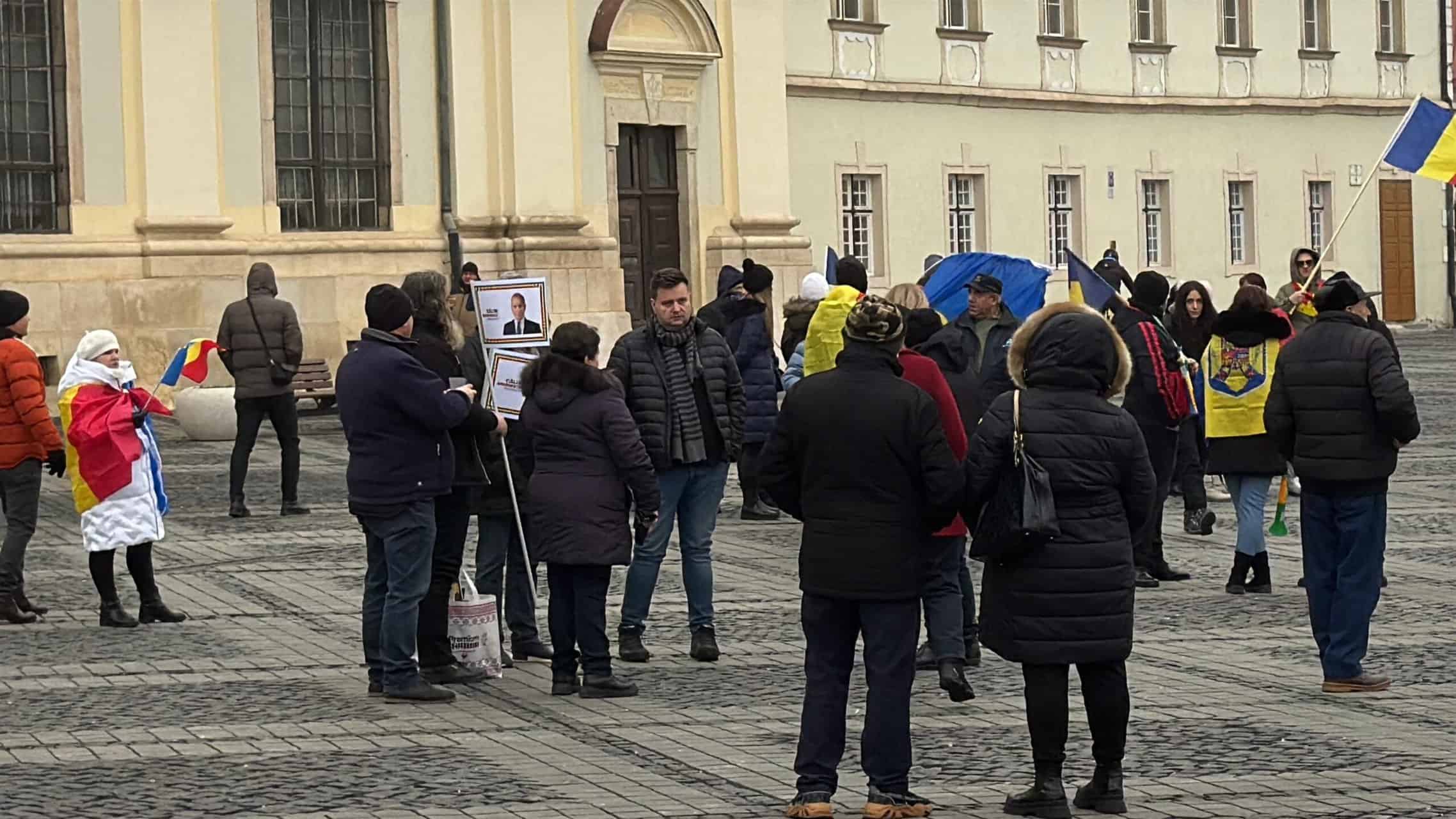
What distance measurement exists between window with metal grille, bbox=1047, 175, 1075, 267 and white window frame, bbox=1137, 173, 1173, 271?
1879 mm

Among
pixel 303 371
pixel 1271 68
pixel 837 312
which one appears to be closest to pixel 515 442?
pixel 837 312

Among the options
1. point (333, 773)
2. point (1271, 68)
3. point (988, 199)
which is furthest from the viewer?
point (1271, 68)

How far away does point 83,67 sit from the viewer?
27.7 meters

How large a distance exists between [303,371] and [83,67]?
401 cm

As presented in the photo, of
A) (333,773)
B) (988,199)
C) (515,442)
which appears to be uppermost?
(988,199)

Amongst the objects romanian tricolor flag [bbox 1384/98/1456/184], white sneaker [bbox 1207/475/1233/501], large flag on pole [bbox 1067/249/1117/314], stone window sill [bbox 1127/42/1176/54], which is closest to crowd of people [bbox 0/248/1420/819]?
large flag on pole [bbox 1067/249/1117/314]

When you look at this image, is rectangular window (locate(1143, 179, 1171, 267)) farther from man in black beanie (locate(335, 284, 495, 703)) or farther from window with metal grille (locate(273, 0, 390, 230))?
man in black beanie (locate(335, 284, 495, 703))

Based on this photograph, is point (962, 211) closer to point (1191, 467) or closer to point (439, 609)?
point (1191, 467)

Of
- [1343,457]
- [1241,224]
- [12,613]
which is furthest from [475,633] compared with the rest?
[1241,224]

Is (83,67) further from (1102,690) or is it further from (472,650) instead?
(1102,690)

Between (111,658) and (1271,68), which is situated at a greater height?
(1271,68)

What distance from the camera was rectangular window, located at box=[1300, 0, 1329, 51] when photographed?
45.4 m

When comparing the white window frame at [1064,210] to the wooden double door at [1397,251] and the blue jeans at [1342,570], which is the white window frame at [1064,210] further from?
the blue jeans at [1342,570]

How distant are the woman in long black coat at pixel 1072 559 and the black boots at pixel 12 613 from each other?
21.3ft
